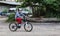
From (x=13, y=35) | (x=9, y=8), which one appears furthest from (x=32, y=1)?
(x=9, y=8)

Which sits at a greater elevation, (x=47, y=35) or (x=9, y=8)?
(x=47, y=35)

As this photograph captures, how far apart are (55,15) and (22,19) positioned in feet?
44.8

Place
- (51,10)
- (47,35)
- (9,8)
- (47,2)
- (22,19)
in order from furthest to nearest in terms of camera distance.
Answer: (9,8)
(51,10)
(47,2)
(22,19)
(47,35)

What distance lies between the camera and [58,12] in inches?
1138

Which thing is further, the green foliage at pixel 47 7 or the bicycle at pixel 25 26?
the green foliage at pixel 47 7

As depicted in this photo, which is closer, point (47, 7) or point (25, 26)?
point (25, 26)

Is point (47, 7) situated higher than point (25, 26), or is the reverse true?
point (25, 26)

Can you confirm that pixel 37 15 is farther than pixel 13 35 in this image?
Yes

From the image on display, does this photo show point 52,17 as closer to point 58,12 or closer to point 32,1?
point 58,12

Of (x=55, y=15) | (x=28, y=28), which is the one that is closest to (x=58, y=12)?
(x=55, y=15)

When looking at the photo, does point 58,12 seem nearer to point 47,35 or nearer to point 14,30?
point 14,30

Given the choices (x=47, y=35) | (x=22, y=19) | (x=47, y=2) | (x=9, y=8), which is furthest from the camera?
(x=9, y=8)

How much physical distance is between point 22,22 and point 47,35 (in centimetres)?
288

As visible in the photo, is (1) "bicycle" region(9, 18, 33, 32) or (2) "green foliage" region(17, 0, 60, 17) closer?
(1) "bicycle" region(9, 18, 33, 32)
